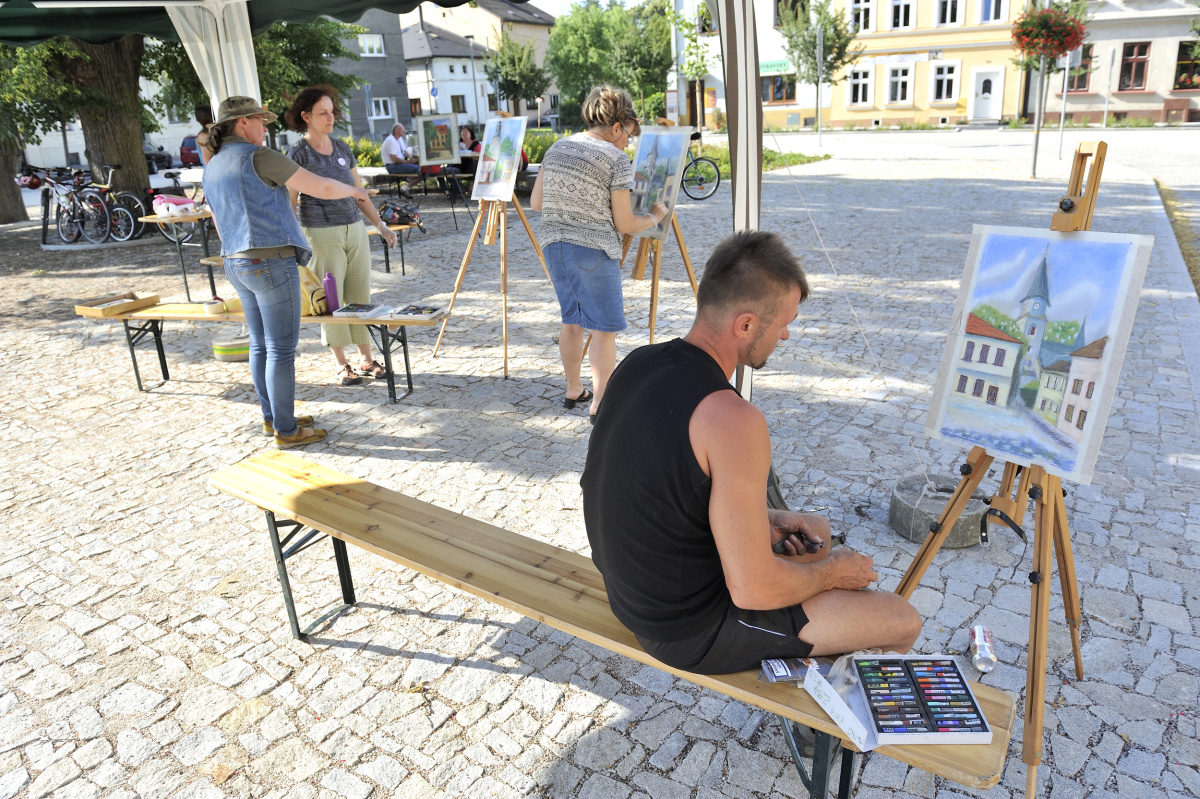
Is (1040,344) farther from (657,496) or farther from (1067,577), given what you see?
(657,496)

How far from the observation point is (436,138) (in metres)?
13.4

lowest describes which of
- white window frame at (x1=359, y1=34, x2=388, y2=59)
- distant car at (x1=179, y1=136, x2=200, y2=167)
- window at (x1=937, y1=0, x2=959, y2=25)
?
distant car at (x1=179, y1=136, x2=200, y2=167)

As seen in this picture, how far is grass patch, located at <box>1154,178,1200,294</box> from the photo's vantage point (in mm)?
8195

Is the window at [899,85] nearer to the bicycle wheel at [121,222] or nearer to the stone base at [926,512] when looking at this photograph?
the bicycle wheel at [121,222]

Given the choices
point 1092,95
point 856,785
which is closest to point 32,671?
point 856,785

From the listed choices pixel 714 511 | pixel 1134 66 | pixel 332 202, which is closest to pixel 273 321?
pixel 332 202

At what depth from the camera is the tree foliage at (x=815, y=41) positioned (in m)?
33.6

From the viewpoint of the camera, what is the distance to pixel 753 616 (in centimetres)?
201

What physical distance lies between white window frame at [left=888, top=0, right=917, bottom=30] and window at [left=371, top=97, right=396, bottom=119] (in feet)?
83.5

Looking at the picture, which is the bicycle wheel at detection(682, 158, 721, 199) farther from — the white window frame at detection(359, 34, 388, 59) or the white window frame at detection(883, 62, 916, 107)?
the white window frame at detection(359, 34, 388, 59)

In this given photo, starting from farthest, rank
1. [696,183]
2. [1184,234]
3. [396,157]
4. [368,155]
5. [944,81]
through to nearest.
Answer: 1. [944,81]
2. [368,155]
3. [696,183]
4. [396,157]
5. [1184,234]

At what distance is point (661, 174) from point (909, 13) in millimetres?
38743

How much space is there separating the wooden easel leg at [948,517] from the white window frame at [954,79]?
131 feet

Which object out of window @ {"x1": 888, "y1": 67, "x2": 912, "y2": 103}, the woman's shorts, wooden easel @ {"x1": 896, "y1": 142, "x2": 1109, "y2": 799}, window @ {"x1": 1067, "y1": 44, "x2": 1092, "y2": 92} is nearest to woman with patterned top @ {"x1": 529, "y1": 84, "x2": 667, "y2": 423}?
the woman's shorts
